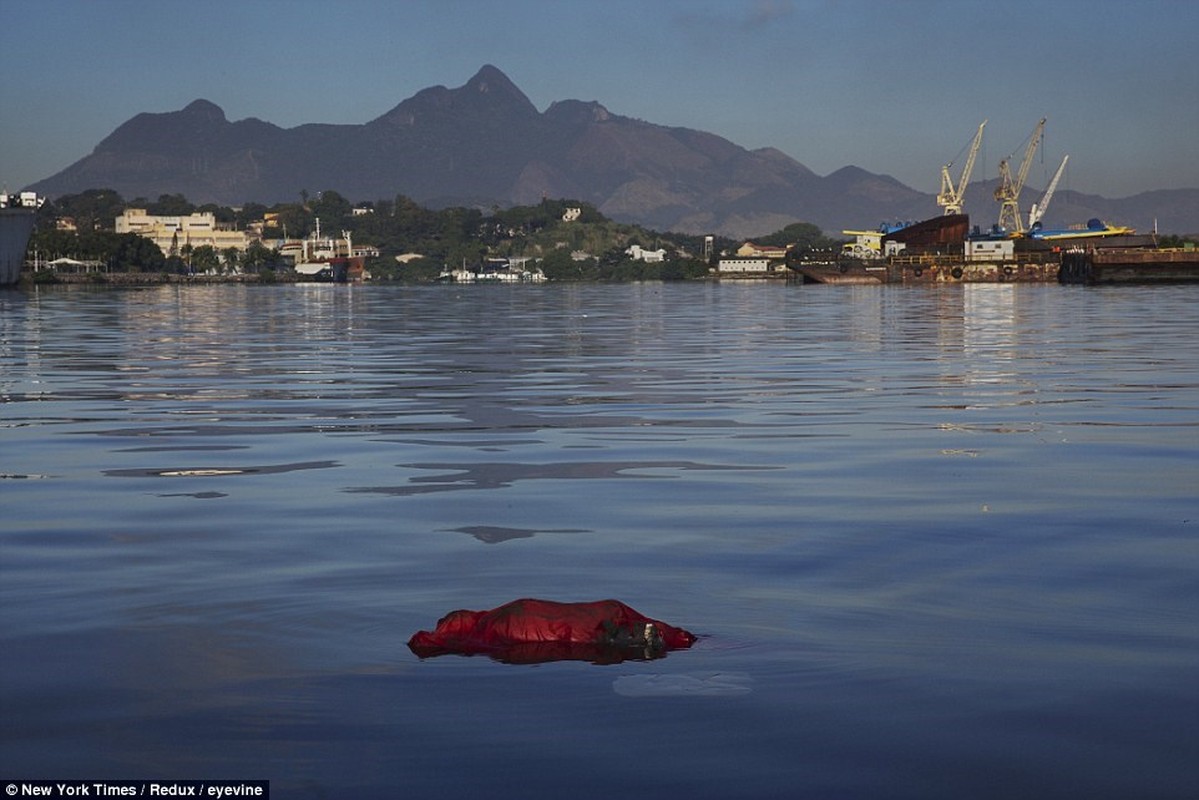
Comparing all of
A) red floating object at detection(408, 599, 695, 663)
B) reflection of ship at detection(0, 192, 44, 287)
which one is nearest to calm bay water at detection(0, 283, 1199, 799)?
red floating object at detection(408, 599, 695, 663)

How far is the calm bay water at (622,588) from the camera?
7.27m

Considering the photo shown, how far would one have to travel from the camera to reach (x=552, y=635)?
9.38m

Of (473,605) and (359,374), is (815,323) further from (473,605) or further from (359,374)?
(473,605)

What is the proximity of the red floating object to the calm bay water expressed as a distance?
0.18 meters

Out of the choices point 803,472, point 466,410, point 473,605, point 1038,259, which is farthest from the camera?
point 1038,259

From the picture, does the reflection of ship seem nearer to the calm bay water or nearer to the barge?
the barge

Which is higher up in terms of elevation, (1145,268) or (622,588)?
(1145,268)

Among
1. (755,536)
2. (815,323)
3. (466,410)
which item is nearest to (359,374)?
(466,410)

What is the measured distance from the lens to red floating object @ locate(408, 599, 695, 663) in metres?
9.20

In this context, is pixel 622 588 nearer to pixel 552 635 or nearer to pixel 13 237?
pixel 552 635

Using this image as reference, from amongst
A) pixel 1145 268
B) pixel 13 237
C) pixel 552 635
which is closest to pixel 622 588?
pixel 552 635

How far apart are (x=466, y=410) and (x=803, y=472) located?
31.1ft

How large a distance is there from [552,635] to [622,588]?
1.75 m

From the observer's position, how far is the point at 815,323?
6738cm
